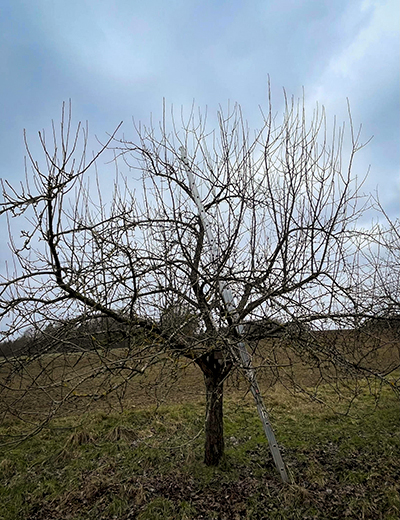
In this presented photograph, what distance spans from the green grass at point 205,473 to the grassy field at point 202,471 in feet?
0.04

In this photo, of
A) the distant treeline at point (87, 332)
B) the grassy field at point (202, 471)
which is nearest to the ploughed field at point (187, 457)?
the grassy field at point (202, 471)

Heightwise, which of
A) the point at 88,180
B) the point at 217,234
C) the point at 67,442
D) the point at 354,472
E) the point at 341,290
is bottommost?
the point at 354,472

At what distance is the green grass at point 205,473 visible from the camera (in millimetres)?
3375

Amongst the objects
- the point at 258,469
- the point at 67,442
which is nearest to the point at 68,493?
the point at 67,442

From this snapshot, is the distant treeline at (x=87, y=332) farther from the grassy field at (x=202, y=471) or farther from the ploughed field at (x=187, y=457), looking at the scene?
the grassy field at (x=202, y=471)

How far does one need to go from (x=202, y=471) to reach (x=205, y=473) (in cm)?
6

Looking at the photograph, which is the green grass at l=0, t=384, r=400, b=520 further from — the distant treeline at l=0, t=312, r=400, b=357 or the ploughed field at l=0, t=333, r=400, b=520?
the distant treeline at l=0, t=312, r=400, b=357

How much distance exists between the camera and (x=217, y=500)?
3.51m

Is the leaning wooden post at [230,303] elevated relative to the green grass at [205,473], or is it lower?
elevated

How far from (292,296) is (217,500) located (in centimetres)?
223

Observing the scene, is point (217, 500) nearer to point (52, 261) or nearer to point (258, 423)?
point (258, 423)

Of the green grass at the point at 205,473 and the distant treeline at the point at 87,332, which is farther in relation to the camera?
the green grass at the point at 205,473

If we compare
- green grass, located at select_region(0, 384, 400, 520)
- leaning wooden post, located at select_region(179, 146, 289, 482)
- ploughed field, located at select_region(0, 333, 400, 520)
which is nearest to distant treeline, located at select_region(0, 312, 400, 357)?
ploughed field, located at select_region(0, 333, 400, 520)

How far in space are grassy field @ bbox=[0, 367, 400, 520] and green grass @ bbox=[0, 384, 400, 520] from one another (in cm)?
1
